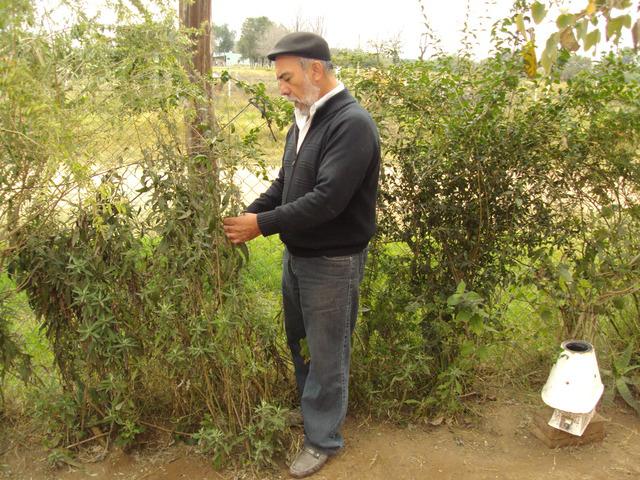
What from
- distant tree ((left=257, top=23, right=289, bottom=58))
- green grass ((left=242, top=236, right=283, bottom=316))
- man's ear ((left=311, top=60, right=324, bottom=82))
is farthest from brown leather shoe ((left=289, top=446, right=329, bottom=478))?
distant tree ((left=257, top=23, right=289, bottom=58))

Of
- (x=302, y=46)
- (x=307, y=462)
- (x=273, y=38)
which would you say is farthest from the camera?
(x=273, y=38)

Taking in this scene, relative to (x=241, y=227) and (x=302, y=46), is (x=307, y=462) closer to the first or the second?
(x=241, y=227)

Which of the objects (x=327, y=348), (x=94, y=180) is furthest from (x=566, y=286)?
(x=94, y=180)

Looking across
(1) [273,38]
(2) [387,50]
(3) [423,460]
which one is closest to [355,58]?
(2) [387,50]

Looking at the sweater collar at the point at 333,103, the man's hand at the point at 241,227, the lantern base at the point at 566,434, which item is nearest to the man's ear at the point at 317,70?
the sweater collar at the point at 333,103

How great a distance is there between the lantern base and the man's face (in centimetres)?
203

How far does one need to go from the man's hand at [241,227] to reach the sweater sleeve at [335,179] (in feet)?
0.14

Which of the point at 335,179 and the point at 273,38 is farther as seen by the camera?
the point at 273,38

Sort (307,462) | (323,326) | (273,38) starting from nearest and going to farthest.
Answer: (323,326) < (307,462) < (273,38)

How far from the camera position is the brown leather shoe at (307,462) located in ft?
9.99

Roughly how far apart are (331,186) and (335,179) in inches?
1.3

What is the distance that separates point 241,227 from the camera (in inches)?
109

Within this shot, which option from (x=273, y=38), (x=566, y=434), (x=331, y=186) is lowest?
(x=566, y=434)

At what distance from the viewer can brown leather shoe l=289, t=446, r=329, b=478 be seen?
3045 mm
